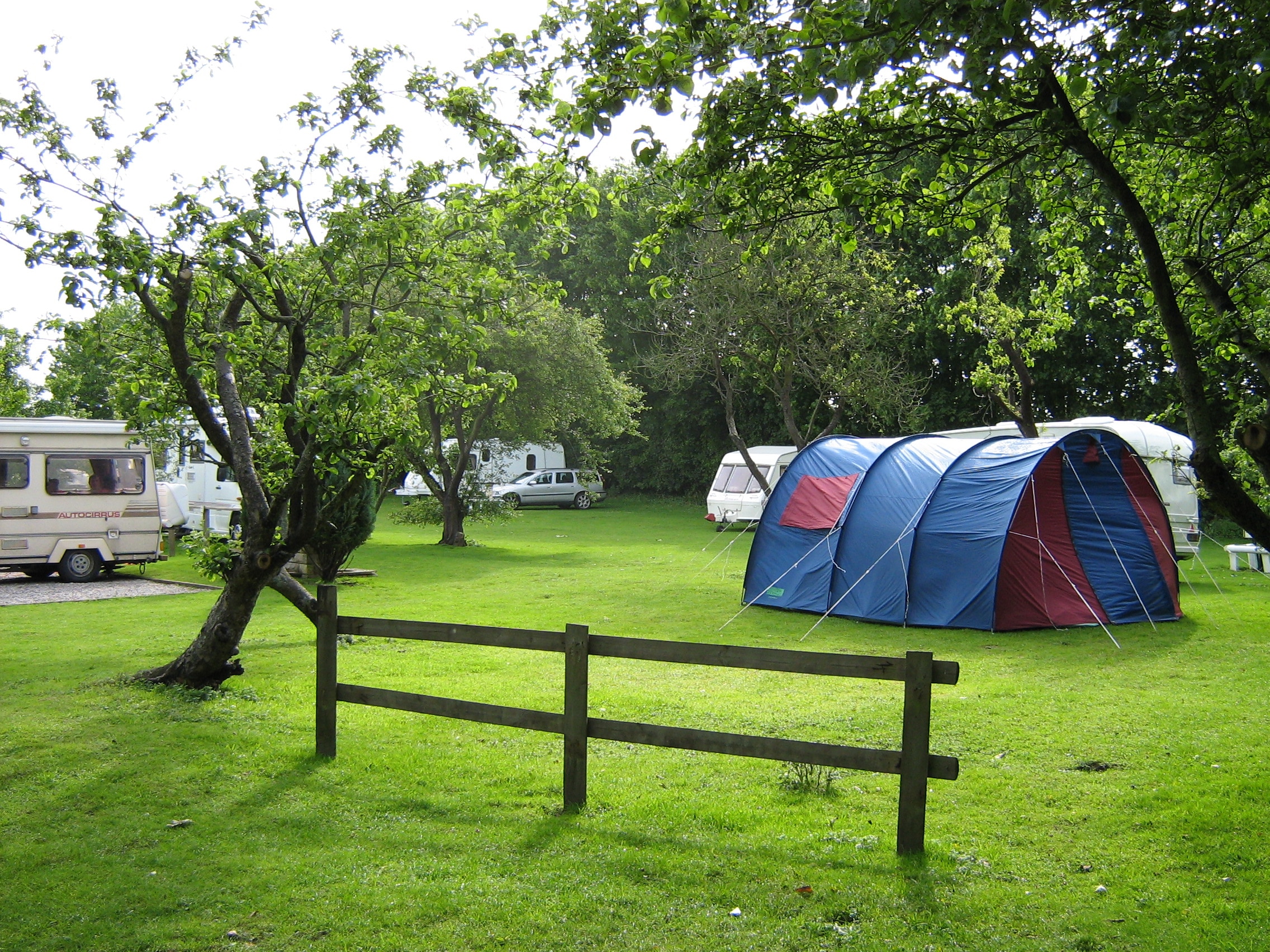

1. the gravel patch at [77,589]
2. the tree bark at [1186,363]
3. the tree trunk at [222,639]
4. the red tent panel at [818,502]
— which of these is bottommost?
the gravel patch at [77,589]

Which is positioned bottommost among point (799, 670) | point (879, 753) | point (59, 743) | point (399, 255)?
point (59, 743)

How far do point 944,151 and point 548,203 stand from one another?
363 cm

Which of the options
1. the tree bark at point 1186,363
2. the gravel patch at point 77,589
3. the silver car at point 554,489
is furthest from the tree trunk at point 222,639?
the silver car at point 554,489

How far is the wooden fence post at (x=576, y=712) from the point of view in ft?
18.0

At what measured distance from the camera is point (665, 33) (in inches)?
178

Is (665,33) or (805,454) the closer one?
(665,33)

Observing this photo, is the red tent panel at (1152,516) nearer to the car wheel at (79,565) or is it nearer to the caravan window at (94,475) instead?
the caravan window at (94,475)

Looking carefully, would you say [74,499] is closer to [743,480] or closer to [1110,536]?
[743,480]

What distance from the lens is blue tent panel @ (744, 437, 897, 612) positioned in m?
13.5

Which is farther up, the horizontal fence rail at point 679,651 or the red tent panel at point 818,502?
the red tent panel at point 818,502

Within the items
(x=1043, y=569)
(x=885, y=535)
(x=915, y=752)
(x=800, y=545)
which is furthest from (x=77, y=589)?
(x=915, y=752)

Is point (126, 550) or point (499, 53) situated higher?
point (499, 53)

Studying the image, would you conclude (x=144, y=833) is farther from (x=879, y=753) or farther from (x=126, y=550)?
(x=126, y=550)

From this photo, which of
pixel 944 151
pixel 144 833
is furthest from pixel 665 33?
pixel 144 833
